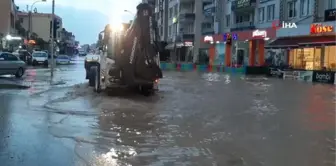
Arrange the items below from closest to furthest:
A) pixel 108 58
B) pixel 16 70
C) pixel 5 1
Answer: pixel 108 58
pixel 16 70
pixel 5 1

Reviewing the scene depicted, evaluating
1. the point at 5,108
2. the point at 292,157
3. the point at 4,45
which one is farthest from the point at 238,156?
the point at 4,45

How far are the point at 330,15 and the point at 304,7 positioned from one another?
7.09 m

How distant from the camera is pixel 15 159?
793 centimetres

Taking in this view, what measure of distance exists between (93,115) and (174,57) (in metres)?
75.4

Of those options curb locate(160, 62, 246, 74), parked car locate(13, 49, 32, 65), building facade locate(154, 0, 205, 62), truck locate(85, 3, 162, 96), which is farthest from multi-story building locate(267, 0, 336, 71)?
building facade locate(154, 0, 205, 62)

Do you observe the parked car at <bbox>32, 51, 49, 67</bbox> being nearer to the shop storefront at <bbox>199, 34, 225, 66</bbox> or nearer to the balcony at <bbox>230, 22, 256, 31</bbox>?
the shop storefront at <bbox>199, 34, 225, 66</bbox>

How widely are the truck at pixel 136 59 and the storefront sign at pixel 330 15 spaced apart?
22.2m

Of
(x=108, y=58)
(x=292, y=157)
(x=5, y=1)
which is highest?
(x=5, y=1)

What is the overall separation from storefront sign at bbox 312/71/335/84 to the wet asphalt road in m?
17.5

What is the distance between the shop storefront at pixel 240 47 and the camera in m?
49.6

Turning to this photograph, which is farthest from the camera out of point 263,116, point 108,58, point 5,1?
point 5,1

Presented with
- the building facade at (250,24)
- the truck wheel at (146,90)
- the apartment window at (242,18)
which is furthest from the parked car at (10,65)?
the apartment window at (242,18)

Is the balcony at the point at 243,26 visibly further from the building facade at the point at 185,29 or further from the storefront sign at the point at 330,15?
the storefront sign at the point at 330,15

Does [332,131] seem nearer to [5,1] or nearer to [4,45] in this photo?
[4,45]
